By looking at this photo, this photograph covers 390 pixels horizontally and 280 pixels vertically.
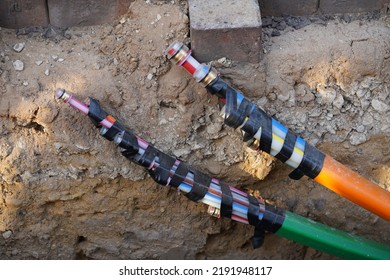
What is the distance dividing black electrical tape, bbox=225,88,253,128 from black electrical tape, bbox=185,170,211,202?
237mm

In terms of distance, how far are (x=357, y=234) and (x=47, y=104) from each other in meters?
1.20

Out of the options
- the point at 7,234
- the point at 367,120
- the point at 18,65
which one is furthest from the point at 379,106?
the point at 7,234

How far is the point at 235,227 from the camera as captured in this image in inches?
96.3

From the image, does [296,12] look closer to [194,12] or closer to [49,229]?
[194,12]

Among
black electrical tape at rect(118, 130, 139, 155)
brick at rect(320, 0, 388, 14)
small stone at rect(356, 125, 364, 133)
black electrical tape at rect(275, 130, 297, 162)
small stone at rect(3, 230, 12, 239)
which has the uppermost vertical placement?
brick at rect(320, 0, 388, 14)

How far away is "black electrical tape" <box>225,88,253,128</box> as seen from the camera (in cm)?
196

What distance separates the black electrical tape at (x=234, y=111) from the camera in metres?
1.96

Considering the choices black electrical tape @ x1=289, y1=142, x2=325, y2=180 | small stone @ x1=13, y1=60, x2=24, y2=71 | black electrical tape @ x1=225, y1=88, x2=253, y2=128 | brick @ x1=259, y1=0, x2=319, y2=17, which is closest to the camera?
black electrical tape @ x1=225, y1=88, x2=253, y2=128

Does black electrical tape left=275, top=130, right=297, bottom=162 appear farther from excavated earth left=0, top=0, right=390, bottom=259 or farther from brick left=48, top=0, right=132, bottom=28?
brick left=48, top=0, right=132, bottom=28

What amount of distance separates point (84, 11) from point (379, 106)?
104 cm

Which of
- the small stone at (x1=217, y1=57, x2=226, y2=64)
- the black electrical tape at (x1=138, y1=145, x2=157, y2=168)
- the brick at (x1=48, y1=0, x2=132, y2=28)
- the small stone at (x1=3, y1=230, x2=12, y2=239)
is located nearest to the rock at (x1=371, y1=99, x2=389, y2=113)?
the small stone at (x1=217, y1=57, x2=226, y2=64)

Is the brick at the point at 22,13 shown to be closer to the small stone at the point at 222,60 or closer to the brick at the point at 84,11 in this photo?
the brick at the point at 84,11

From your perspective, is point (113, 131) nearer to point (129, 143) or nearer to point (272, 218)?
point (129, 143)

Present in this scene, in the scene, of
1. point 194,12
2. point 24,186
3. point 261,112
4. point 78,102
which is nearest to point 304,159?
point 261,112
